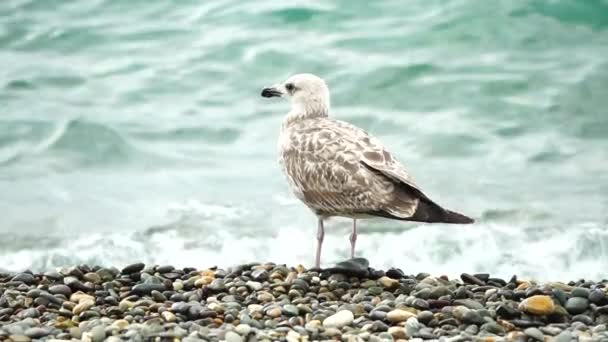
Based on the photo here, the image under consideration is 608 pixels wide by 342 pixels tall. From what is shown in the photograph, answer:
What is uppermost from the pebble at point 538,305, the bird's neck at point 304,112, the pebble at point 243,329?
the bird's neck at point 304,112

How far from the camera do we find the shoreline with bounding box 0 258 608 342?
276 inches

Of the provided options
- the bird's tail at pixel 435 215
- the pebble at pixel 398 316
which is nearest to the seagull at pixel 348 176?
the bird's tail at pixel 435 215

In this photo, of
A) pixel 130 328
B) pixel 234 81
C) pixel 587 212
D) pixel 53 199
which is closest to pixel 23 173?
pixel 53 199

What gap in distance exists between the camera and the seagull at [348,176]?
839cm

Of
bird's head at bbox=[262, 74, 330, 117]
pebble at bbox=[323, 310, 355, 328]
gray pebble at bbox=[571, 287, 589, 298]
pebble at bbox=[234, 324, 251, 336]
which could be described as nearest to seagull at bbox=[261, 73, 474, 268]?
bird's head at bbox=[262, 74, 330, 117]

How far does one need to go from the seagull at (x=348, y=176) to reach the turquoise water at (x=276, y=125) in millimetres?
3079

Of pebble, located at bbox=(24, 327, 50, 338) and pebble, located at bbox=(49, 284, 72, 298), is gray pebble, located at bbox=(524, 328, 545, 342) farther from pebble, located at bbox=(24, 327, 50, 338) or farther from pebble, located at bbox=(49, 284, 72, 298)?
pebble, located at bbox=(49, 284, 72, 298)

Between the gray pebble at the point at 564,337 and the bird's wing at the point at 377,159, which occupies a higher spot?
the bird's wing at the point at 377,159

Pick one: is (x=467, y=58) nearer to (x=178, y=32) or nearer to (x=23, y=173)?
(x=178, y=32)

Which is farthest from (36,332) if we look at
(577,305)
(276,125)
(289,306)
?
(276,125)

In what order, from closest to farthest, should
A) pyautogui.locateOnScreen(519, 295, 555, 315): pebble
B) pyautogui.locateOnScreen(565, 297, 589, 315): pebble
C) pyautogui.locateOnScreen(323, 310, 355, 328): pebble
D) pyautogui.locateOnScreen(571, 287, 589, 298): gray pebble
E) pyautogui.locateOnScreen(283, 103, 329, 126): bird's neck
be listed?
pyautogui.locateOnScreen(323, 310, 355, 328): pebble < pyautogui.locateOnScreen(519, 295, 555, 315): pebble < pyautogui.locateOnScreen(565, 297, 589, 315): pebble < pyautogui.locateOnScreen(571, 287, 589, 298): gray pebble < pyautogui.locateOnScreen(283, 103, 329, 126): bird's neck

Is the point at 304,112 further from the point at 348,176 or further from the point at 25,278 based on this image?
the point at 25,278

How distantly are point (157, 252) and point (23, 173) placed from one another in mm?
3538

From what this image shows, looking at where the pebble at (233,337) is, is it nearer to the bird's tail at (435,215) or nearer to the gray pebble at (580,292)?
the bird's tail at (435,215)
